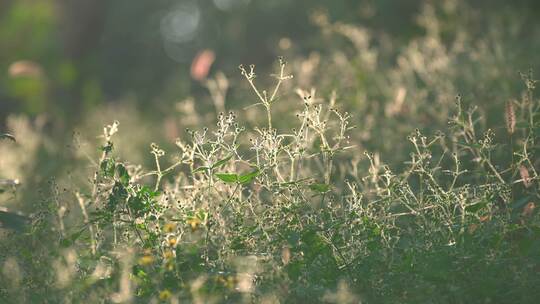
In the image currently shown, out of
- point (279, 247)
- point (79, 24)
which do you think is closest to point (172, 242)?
point (279, 247)

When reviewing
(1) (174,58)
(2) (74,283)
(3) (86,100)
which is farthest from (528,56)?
(1) (174,58)

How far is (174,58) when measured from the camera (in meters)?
22.3

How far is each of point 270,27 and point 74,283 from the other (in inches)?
580

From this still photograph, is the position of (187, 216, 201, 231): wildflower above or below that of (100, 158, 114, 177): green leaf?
below

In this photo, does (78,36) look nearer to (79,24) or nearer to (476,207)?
(79,24)

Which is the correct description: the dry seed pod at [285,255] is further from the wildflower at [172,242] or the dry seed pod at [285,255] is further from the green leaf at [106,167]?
the green leaf at [106,167]

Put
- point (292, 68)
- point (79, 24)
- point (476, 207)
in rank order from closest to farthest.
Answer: point (476, 207), point (292, 68), point (79, 24)

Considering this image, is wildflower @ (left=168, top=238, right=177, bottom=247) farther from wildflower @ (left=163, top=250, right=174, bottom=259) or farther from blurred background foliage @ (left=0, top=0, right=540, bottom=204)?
blurred background foliage @ (left=0, top=0, right=540, bottom=204)

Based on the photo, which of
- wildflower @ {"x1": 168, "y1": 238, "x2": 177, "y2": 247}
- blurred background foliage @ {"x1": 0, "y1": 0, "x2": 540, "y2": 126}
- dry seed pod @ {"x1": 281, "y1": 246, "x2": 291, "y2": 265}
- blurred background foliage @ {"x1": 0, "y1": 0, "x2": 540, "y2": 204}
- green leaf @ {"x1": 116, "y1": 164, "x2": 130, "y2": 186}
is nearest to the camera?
wildflower @ {"x1": 168, "y1": 238, "x2": 177, "y2": 247}

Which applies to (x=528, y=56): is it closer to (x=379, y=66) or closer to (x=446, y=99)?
(x=446, y=99)

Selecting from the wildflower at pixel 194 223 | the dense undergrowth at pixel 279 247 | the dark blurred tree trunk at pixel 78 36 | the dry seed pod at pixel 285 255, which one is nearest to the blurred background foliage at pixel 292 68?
the dark blurred tree trunk at pixel 78 36

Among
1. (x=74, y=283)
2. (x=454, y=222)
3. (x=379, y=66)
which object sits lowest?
(x=454, y=222)

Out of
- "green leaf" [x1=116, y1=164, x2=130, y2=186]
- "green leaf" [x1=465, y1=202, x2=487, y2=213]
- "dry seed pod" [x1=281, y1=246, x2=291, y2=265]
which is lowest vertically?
"green leaf" [x1=465, y1=202, x2=487, y2=213]

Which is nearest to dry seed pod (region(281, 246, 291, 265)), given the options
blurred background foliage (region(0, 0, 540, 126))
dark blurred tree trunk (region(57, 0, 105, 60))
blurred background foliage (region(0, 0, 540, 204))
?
blurred background foliage (region(0, 0, 540, 204))
